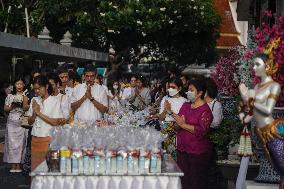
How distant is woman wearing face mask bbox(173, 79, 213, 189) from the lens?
27.1 ft

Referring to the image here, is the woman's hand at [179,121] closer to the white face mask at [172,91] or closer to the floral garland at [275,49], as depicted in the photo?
the floral garland at [275,49]

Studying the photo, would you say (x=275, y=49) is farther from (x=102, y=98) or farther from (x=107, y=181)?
(x=102, y=98)

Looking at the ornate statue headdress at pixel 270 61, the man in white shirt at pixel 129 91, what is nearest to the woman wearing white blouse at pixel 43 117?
the ornate statue headdress at pixel 270 61

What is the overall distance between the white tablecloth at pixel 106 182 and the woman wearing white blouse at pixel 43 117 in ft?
8.63

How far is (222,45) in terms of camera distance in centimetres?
4491

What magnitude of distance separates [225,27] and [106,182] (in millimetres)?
40124

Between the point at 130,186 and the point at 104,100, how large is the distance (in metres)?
4.11

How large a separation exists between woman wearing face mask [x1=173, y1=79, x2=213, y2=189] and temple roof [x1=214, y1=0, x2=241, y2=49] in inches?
1273

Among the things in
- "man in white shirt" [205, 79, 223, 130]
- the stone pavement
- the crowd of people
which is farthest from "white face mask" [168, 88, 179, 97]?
the stone pavement

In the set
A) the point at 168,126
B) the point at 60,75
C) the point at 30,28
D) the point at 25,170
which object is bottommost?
the point at 25,170

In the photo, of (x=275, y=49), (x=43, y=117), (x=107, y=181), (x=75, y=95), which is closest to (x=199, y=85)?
(x=275, y=49)

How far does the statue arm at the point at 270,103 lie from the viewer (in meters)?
6.19

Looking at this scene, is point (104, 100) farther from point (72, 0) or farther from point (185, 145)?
point (72, 0)

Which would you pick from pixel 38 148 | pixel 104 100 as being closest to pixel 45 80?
pixel 38 148
